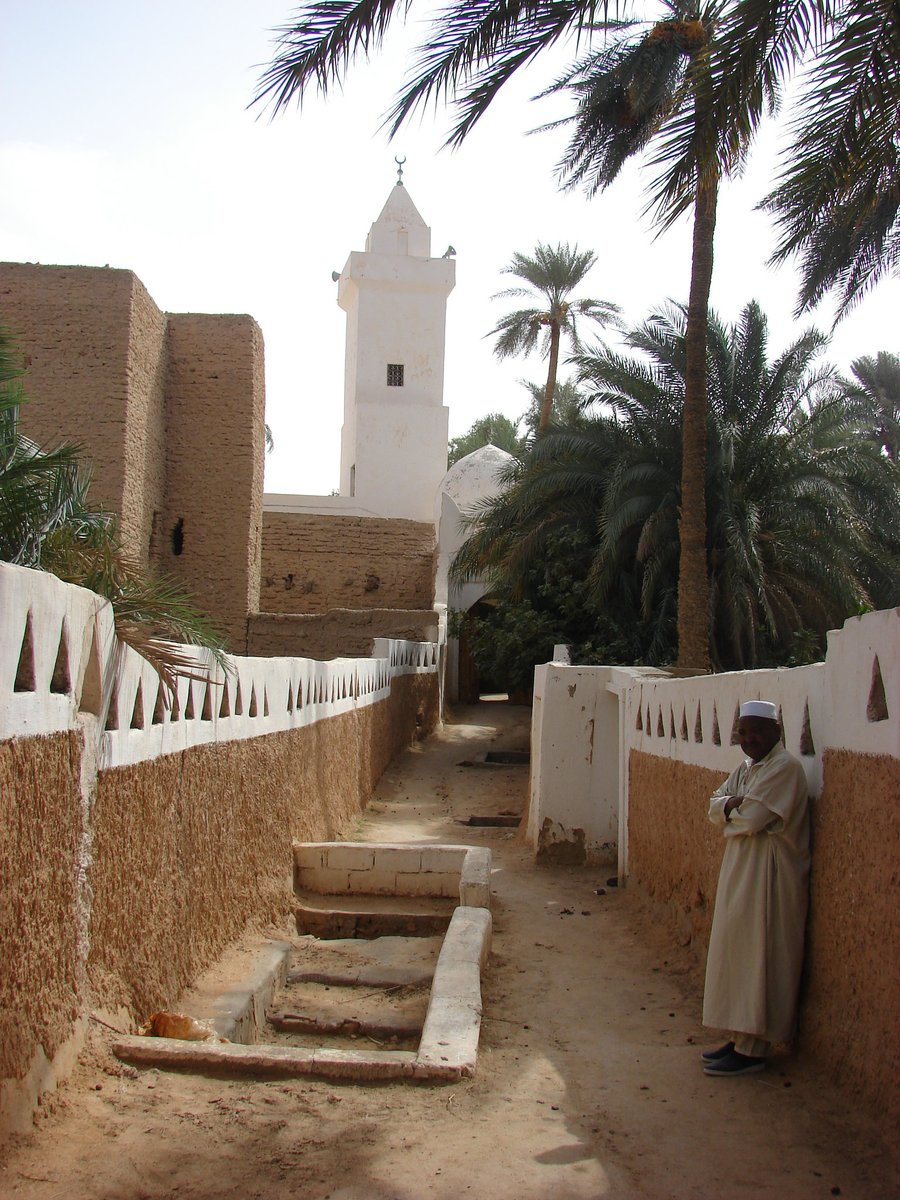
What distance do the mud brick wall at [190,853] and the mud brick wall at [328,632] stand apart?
6233 mm

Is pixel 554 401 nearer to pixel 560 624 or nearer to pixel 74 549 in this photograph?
pixel 560 624

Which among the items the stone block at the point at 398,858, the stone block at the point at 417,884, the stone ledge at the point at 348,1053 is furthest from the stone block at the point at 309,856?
the stone ledge at the point at 348,1053

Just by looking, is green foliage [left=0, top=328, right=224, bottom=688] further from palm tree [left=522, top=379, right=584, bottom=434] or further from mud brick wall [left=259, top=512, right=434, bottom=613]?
palm tree [left=522, top=379, right=584, bottom=434]

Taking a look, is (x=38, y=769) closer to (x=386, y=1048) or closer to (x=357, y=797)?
(x=386, y=1048)

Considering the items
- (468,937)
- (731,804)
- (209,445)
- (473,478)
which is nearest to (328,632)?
(209,445)

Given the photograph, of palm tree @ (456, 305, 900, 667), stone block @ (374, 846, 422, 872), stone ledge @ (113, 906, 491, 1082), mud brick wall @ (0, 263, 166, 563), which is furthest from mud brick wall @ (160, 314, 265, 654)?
stone ledge @ (113, 906, 491, 1082)

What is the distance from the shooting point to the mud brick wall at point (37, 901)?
133 inches

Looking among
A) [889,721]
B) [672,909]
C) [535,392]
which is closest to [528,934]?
[672,909]

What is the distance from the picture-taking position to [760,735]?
4457mm

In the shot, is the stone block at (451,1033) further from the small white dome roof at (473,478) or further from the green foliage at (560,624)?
the small white dome roof at (473,478)

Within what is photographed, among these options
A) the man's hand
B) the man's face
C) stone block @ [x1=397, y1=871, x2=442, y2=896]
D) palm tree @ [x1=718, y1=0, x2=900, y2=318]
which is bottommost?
stone block @ [x1=397, y1=871, x2=442, y2=896]

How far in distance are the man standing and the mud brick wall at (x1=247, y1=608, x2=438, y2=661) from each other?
10.9m

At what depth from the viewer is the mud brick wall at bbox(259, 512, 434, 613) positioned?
62.4 ft

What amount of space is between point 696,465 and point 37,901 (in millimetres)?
10275
